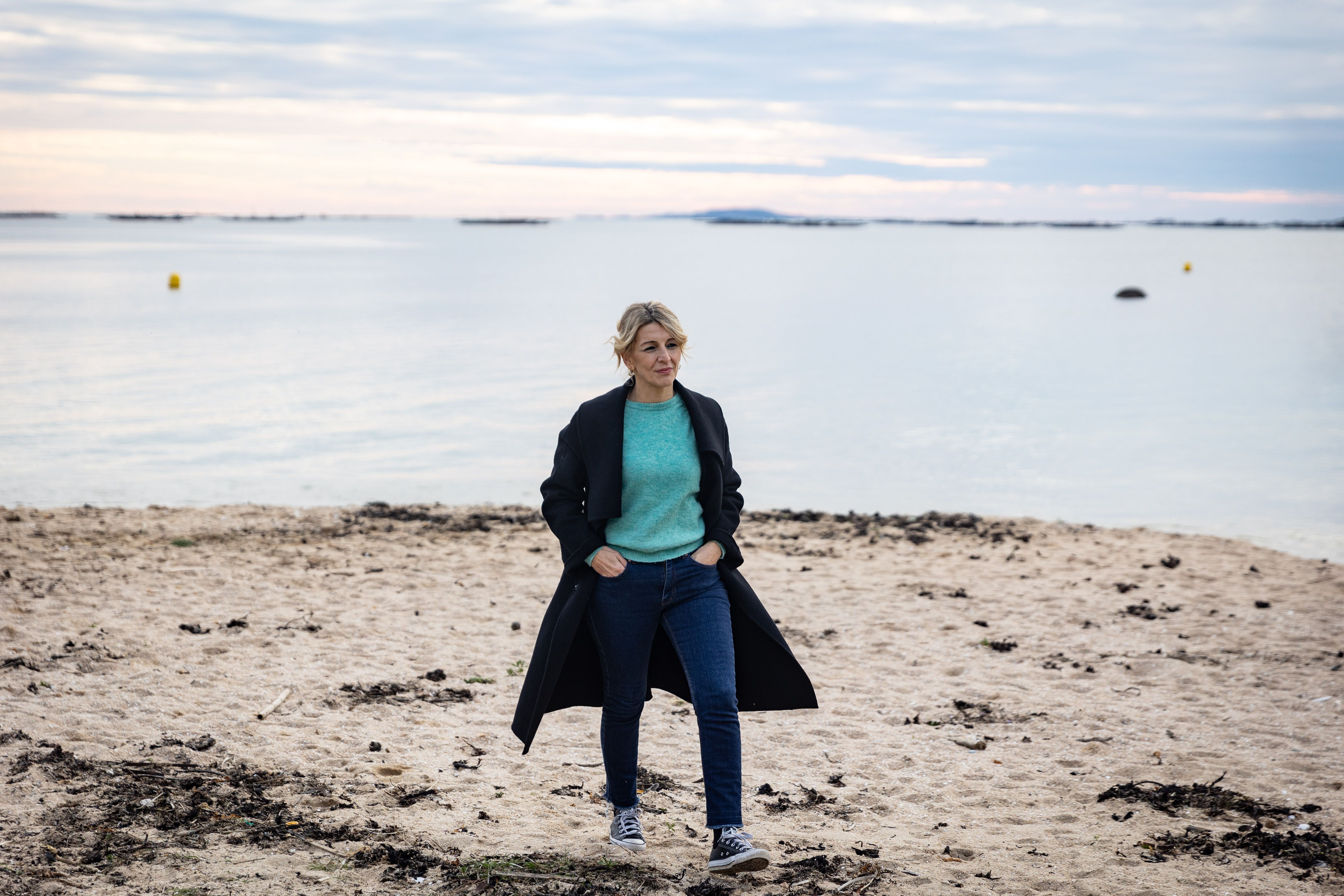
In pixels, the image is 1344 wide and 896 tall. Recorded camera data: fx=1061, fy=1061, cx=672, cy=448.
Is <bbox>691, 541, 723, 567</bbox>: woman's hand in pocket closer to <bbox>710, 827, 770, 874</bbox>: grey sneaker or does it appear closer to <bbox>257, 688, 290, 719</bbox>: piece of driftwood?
<bbox>710, 827, 770, 874</bbox>: grey sneaker

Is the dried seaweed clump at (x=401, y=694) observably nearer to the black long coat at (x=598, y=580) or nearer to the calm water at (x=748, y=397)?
the black long coat at (x=598, y=580)

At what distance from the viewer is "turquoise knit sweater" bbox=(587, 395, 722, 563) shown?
3.92 metres

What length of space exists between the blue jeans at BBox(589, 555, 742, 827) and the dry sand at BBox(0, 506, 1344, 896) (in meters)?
0.45

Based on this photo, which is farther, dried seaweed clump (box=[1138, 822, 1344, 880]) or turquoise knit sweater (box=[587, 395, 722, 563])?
dried seaweed clump (box=[1138, 822, 1344, 880])

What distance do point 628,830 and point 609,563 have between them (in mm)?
1181

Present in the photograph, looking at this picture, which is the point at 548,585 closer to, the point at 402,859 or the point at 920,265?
the point at 402,859

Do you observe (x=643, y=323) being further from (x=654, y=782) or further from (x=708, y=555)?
(x=654, y=782)

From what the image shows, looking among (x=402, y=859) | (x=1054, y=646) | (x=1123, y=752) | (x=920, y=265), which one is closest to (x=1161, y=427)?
(x=1054, y=646)

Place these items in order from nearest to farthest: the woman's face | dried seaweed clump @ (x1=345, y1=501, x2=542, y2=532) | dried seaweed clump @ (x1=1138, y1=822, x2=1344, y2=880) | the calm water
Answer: the woman's face
dried seaweed clump @ (x1=1138, y1=822, x2=1344, y2=880)
dried seaweed clump @ (x1=345, y1=501, x2=542, y2=532)
the calm water

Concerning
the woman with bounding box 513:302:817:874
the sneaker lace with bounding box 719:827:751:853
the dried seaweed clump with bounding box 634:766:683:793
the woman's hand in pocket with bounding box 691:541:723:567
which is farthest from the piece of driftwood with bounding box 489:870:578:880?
the woman's hand in pocket with bounding box 691:541:723:567

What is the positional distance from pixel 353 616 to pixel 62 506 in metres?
7.81

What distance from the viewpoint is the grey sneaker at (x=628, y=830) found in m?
4.25

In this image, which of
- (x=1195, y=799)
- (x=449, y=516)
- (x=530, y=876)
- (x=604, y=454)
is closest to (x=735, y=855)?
(x=530, y=876)

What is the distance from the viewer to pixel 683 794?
5055 mm
